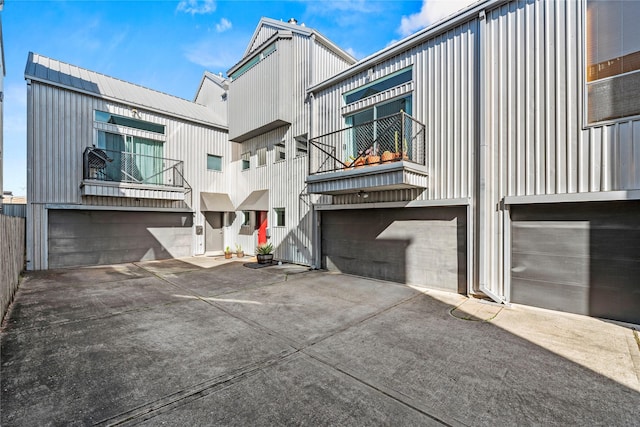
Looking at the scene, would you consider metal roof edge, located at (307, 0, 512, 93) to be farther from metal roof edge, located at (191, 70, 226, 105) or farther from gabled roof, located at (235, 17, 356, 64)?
metal roof edge, located at (191, 70, 226, 105)

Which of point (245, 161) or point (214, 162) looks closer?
point (245, 161)

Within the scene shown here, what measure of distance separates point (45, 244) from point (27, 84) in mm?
5771

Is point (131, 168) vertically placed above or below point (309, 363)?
above

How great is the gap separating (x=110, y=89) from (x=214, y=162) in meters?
5.22

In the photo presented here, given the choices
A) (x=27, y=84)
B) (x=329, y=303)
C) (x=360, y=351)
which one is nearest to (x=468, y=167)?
(x=329, y=303)

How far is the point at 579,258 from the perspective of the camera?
5.44 metres

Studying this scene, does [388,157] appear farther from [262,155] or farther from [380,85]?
[262,155]

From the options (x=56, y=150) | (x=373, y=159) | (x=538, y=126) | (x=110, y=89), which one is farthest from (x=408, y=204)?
(x=110, y=89)

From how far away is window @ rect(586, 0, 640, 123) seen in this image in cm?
506

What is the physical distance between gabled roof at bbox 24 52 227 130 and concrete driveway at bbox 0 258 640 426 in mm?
8444

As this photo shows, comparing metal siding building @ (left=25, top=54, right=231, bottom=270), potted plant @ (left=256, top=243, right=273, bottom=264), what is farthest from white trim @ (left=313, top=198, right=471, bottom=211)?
metal siding building @ (left=25, top=54, right=231, bottom=270)

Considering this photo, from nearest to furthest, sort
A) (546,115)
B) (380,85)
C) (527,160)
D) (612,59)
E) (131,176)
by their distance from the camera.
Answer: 1. (612,59)
2. (546,115)
3. (527,160)
4. (380,85)
5. (131,176)

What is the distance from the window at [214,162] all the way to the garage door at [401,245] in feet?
25.5

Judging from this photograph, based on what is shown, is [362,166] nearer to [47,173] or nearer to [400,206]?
[400,206]
